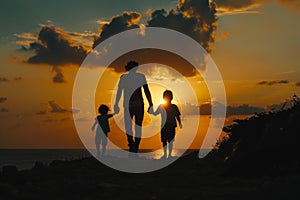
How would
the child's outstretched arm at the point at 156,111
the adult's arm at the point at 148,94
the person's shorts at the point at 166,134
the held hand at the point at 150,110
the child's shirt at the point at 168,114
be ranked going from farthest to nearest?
the person's shorts at the point at 166,134 < the child's shirt at the point at 168,114 < the child's outstretched arm at the point at 156,111 < the held hand at the point at 150,110 < the adult's arm at the point at 148,94

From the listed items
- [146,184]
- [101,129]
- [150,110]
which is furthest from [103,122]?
[146,184]

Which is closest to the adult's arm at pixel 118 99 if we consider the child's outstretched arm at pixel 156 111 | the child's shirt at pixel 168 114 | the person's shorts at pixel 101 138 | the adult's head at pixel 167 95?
the child's outstretched arm at pixel 156 111

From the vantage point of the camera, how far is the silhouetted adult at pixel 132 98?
15273 millimetres

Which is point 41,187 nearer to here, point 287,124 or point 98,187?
point 98,187

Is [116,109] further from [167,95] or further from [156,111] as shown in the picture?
[167,95]

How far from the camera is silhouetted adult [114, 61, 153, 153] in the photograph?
15273 millimetres

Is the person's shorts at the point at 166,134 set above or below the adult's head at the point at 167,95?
below

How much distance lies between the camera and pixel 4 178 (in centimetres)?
1157

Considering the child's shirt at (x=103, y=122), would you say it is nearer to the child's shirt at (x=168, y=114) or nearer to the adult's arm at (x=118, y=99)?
the child's shirt at (x=168, y=114)

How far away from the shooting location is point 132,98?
605 inches

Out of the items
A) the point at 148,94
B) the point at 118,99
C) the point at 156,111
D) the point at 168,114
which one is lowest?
the point at 168,114

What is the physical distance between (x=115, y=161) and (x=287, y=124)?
589cm

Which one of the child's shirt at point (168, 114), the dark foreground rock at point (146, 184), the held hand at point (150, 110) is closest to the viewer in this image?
the dark foreground rock at point (146, 184)

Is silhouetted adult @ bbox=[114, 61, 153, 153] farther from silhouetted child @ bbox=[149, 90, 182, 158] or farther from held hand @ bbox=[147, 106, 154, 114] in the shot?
silhouetted child @ bbox=[149, 90, 182, 158]
